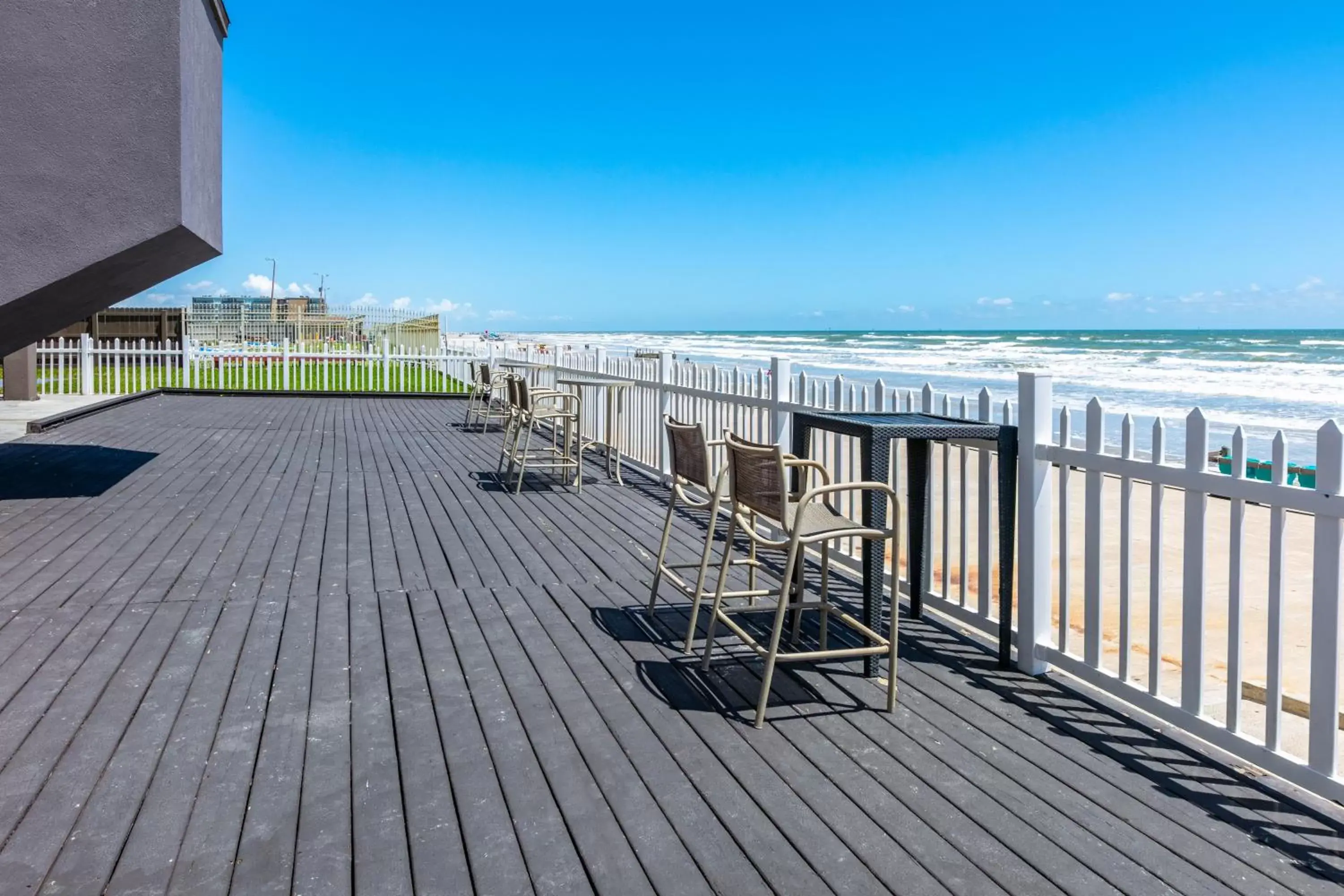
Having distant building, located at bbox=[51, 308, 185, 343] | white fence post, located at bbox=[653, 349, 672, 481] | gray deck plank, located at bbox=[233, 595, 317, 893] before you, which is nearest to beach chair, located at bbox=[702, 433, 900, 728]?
gray deck plank, located at bbox=[233, 595, 317, 893]

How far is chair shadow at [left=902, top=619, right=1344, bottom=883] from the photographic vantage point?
209cm

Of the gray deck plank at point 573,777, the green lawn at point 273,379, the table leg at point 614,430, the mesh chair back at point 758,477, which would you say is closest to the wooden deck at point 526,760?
the gray deck plank at point 573,777

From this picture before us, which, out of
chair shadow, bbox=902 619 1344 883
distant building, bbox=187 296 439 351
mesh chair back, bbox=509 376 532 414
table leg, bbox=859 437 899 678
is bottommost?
chair shadow, bbox=902 619 1344 883

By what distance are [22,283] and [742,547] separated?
4346 millimetres

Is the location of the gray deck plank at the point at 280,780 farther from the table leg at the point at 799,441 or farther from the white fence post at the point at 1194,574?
the white fence post at the point at 1194,574

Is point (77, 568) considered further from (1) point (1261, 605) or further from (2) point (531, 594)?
(1) point (1261, 605)

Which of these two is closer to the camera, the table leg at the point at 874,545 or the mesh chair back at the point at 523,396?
the table leg at the point at 874,545

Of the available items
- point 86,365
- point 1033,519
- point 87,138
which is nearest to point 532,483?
point 87,138

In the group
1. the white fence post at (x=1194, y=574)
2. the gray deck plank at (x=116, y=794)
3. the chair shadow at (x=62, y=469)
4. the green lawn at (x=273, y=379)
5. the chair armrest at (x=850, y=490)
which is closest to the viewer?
the gray deck plank at (x=116, y=794)

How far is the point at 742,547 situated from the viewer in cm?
516

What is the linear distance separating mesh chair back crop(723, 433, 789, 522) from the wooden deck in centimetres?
63

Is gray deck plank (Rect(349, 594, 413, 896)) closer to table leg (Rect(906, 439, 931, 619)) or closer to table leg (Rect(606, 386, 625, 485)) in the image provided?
table leg (Rect(906, 439, 931, 619))

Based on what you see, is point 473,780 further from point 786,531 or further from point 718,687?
point 786,531

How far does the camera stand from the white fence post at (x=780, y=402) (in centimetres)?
539
